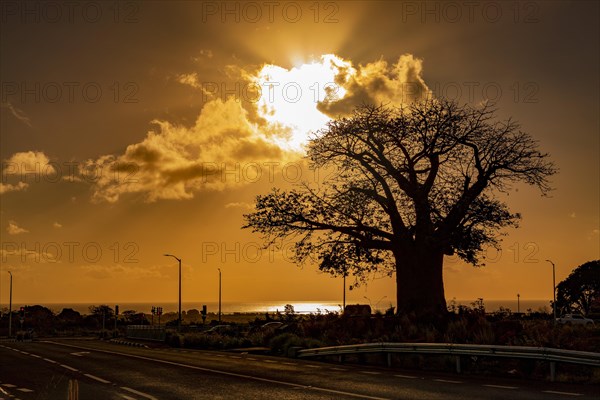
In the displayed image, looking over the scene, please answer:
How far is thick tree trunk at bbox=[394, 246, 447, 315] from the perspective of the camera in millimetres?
31172

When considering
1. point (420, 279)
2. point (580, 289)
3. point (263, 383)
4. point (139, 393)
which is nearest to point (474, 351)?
point (263, 383)

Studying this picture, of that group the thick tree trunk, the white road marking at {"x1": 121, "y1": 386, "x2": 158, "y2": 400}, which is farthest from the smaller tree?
the white road marking at {"x1": 121, "y1": 386, "x2": 158, "y2": 400}

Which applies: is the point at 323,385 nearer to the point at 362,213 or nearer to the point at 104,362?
the point at 104,362

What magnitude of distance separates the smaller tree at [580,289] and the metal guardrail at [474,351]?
248 ft

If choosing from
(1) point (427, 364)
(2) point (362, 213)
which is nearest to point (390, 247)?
(2) point (362, 213)

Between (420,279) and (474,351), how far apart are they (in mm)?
11825

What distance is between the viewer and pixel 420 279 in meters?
31.4

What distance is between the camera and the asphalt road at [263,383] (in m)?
15.2

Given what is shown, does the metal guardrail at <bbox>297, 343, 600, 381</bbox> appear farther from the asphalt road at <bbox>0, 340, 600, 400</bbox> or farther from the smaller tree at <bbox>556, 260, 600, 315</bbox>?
the smaller tree at <bbox>556, 260, 600, 315</bbox>

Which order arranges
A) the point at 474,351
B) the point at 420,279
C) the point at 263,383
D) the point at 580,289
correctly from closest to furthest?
1. the point at 263,383
2. the point at 474,351
3. the point at 420,279
4. the point at 580,289

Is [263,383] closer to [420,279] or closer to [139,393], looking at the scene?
[139,393]

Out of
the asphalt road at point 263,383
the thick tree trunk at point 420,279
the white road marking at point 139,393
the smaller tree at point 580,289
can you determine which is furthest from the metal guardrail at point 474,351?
the smaller tree at point 580,289

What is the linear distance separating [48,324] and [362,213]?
3443 inches

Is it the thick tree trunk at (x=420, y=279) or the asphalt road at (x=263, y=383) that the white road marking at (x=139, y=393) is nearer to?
the asphalt road at (x=263, y=383)
